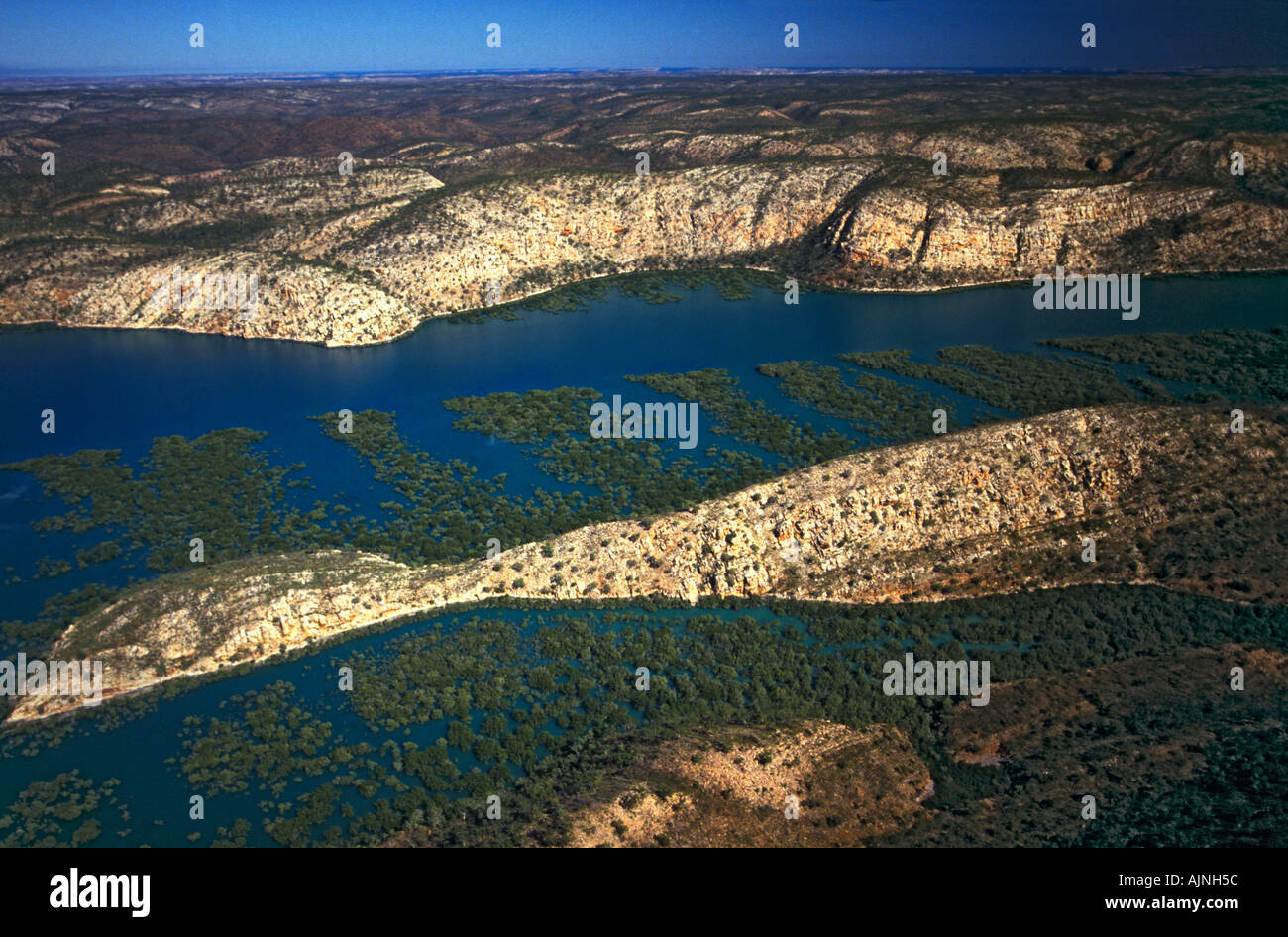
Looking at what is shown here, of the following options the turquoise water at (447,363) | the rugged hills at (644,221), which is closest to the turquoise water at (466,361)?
the turquoise water at (447,363)

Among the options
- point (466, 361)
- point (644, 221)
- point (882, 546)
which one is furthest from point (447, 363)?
point (882, 546)

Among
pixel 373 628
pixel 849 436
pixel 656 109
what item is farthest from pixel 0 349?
pixel 656 109

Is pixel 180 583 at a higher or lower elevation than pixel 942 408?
lower

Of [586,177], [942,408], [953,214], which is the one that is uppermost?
[586,177]

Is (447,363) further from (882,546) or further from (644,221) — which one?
(882,546)

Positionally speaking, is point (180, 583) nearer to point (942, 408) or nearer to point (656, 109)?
point (942, 408)

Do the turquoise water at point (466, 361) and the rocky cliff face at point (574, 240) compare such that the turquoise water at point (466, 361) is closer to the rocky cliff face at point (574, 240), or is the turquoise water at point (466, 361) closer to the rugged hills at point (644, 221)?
the rocky cliff face at point (574, 240)
